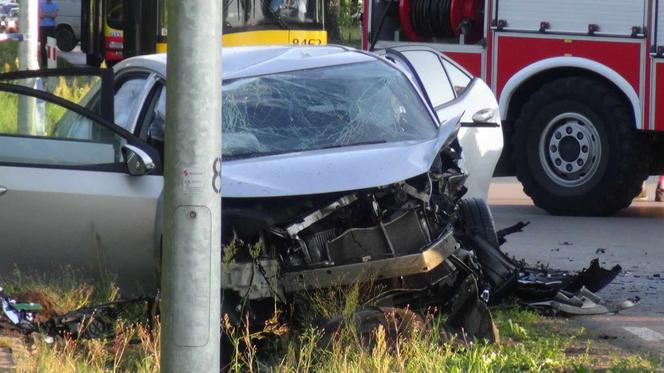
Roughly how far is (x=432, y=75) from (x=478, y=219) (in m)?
1.92

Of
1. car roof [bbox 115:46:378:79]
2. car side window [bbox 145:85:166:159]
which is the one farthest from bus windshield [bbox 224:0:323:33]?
car side window [bbox 145:85:166:159]

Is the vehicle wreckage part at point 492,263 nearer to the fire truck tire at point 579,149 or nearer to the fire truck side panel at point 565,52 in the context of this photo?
the fire truck tire at point 579,149

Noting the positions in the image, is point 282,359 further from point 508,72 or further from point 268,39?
point 268,39

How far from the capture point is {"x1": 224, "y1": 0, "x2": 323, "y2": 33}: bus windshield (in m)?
19.2

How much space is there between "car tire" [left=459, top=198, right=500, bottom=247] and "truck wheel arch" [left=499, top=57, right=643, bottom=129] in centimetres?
A: 484

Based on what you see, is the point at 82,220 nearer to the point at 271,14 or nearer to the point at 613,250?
the point at 613,250

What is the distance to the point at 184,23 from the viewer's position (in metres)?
4.22

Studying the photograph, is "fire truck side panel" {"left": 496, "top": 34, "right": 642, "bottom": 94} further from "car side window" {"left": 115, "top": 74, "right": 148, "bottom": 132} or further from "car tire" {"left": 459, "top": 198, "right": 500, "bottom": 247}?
"car side window" {"left": 115, "top": 74, "right": 148, "bottom": 132}

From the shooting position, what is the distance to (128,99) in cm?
830

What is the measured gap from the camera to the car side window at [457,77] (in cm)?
986

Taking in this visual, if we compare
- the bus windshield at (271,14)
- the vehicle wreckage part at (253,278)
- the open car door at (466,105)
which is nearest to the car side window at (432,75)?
the open car door at (466,105)

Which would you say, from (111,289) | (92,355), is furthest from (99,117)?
(92,355)

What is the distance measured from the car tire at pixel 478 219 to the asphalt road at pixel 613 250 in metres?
0.76

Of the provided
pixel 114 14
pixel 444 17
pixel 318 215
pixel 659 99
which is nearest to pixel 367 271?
pixel 318 215
